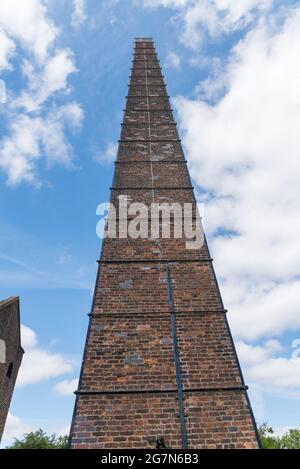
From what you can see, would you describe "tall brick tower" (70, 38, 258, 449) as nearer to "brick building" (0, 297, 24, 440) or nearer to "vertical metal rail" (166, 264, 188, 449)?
"vertical metal rail" (166, 264, 188, 449)

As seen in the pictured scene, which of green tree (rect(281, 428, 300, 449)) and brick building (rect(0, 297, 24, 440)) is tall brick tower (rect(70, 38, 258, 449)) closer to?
brick building (rect(0, 297, 24, 440))

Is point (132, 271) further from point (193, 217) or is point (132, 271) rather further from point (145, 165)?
point (145, 165)

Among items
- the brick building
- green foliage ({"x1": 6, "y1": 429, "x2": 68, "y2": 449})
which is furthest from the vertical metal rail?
green foliage ({"x1": 6, "y1": 429, "x2": 68, "y2": 449})

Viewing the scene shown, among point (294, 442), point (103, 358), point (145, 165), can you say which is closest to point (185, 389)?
point (103, 358)

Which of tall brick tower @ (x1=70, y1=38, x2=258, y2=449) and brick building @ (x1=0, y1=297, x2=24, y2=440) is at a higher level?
brick building @ (x1=0, y1=297, x2=24, y2=440)

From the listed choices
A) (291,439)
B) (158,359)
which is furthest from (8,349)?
(291,439)

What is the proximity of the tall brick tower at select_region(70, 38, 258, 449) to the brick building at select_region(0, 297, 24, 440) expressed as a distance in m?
6.78

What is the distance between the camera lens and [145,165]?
8469 mm

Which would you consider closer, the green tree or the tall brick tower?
the tall brick tower

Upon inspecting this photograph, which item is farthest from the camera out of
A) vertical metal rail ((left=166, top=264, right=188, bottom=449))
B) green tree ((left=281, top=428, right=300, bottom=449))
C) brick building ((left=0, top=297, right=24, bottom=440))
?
green tree ((left=281, top=428, right=300, bottom=449))

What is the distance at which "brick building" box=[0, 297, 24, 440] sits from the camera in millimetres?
11438

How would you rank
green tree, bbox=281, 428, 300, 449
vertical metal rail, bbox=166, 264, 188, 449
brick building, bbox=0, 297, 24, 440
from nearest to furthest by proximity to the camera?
vertical metal rail, bbox=166, 264, 188, 449, brick building, bbox=0, 297, 24, 440, green tree, bbox=281, 428, 300, 449

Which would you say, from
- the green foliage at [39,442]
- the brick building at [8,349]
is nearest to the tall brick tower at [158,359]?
Answer: the brick building at [8,349]
